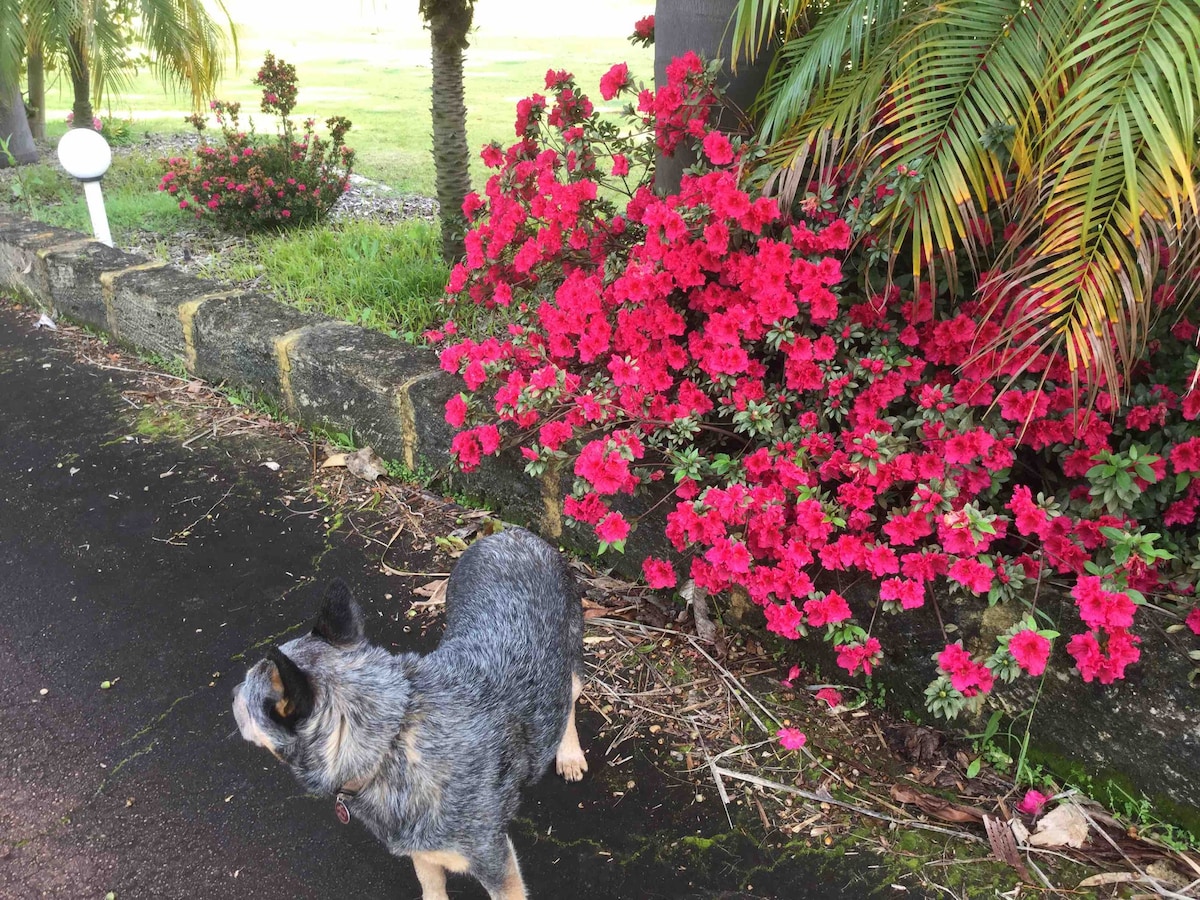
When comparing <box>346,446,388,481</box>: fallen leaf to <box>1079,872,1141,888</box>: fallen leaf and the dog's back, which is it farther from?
<box>1079,872,1141,888</box>: fallen leaf

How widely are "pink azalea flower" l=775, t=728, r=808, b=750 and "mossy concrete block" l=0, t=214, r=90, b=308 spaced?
586 centimetres

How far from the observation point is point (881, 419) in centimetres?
270

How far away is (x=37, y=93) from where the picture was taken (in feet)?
32.6

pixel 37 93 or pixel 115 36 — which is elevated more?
pixel 115 36

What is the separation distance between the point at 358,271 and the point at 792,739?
4304 millimetres

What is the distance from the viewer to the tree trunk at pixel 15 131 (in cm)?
898

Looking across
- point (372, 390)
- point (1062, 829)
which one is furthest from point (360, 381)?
point (1062, 829)

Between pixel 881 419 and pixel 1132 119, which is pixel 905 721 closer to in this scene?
pixel 881 419

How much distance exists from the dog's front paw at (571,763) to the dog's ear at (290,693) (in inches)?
44.6

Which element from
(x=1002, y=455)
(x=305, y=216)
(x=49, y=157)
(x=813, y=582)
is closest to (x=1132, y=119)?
(x=1002, y=455)

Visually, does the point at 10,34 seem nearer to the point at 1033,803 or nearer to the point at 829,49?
the point at 829,49

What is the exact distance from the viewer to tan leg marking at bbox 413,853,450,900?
227cm

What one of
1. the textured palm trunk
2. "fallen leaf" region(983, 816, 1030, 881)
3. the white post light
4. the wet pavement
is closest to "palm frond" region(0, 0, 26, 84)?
the white post light

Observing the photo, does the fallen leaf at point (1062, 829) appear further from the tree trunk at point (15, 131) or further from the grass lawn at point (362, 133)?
the tree trunk at point (15, 131)
